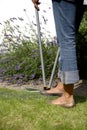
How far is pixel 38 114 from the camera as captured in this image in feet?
17.4

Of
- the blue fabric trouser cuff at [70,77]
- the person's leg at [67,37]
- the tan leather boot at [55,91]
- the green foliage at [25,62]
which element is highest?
the person's leg at [67,37]

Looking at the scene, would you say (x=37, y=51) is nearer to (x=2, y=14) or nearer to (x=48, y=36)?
(x=48, y=36)

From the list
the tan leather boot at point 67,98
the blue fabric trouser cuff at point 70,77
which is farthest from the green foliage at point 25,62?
the blue fabric trouser cuff at point 70,77

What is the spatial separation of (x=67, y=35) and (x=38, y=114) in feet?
3.04

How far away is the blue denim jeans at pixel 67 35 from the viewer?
5344 mm

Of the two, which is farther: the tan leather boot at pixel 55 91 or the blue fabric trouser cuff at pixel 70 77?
the tan leather boot at pixel 55 91

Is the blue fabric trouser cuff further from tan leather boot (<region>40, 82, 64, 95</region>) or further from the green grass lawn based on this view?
tan leather boot (<region>40, 82, 64, 95</region>)

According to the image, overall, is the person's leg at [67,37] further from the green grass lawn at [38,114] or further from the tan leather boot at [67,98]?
the green grass lawn at [38,114]

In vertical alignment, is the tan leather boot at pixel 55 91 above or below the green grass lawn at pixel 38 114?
below

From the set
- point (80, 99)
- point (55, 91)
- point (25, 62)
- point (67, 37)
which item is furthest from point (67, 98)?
point (25, 62)

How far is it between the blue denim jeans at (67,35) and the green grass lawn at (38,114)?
14.3 inches

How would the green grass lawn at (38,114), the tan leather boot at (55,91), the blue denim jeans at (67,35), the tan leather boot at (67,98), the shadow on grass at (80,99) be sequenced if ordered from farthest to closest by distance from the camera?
the tan leather boot at (55,91)
the shadow on grass at (80,99)
the tan leather boot at (67,98)
the blue denim jeans at (67,35)
the green grass lawn at (38,114)

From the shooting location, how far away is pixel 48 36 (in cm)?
810

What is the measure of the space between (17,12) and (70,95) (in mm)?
3593
